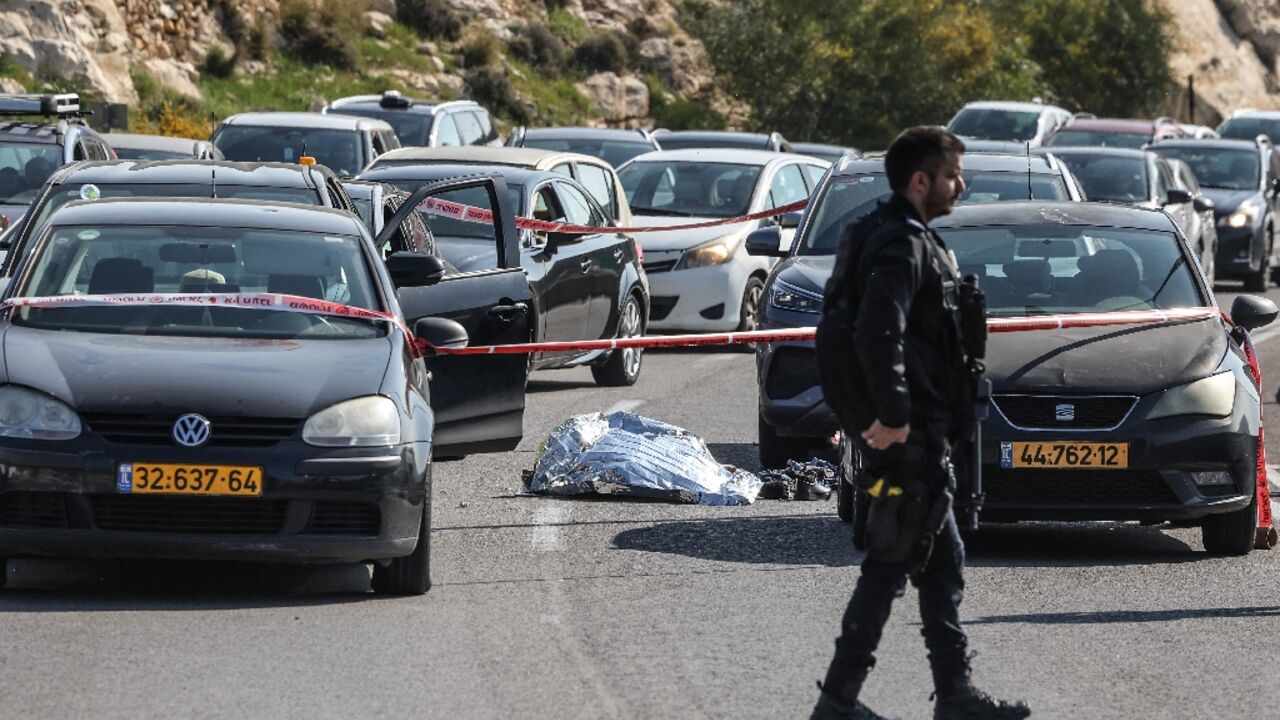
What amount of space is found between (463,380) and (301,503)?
8.44 feet

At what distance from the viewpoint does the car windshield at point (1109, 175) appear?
957 inches

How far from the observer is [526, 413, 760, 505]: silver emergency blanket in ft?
38.5

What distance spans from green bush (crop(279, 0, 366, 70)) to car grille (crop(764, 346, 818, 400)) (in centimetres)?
3768

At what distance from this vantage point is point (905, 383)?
21.1 feet

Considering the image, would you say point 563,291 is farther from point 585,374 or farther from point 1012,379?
point 1012,379

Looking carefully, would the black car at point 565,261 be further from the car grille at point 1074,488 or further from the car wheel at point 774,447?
the car grille at point 1074,488

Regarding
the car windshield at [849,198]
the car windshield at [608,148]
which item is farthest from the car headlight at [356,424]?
the car windshield at [608,148]

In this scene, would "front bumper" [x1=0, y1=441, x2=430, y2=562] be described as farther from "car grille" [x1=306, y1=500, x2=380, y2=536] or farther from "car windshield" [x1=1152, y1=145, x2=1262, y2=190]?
"car windshield" [x1=1152, y1=145, x2=1262, y2=190]

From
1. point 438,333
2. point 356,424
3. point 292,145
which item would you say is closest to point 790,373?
point 438,333

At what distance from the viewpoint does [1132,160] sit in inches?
976

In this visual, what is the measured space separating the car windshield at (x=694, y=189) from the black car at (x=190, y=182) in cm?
1038

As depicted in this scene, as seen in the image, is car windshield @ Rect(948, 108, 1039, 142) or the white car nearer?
the white car

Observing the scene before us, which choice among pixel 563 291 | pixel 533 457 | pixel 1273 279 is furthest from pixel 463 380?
pixel 1273 279

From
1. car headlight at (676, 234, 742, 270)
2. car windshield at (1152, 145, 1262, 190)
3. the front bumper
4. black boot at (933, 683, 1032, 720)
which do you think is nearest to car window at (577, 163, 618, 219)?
car headlight at (676, 234, 742, 270)
